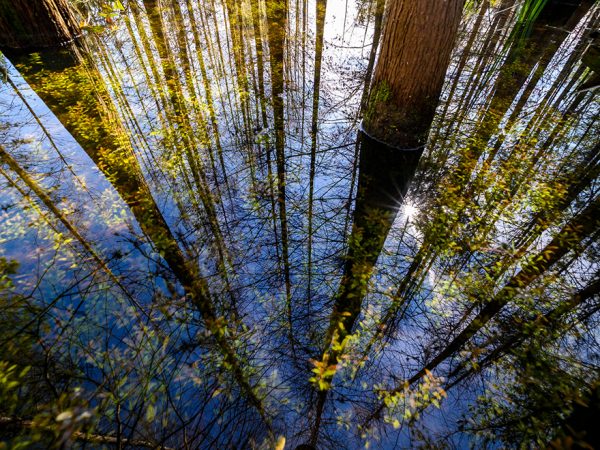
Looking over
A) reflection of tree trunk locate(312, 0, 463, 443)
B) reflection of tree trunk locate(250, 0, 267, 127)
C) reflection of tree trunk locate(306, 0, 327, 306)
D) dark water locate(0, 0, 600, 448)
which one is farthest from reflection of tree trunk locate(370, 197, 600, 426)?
reflection of tree trunk locate(250, 0, 267, 127)

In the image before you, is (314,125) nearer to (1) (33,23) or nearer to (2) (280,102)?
(2) (280,102)

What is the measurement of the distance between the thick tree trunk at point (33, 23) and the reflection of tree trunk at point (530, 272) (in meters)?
8.49

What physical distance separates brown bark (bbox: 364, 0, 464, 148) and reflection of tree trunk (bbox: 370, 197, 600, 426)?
1.84 metres

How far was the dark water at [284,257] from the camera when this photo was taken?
1646mm

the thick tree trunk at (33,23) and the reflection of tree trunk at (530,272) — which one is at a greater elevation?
the thick tree trunk at (33,23)

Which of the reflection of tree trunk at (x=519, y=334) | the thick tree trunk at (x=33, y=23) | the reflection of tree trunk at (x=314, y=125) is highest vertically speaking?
the thick tree trunk at (x=33, y=23)

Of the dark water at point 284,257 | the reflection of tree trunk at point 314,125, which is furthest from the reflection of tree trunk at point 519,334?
the reflection of tree trunk at point 314,125

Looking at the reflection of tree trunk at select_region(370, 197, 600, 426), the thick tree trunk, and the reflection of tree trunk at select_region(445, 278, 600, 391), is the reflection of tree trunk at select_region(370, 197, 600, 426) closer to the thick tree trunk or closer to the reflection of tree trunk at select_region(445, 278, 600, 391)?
the reflection of tree trunk at select_region(445, 278, 600, 391)

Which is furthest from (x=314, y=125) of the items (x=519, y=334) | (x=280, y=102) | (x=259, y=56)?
(x=519, y=334)

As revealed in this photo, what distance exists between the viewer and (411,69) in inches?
123

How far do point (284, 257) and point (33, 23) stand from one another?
7.24 metres

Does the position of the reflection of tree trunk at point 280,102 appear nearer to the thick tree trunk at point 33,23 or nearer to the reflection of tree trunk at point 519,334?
the reflection of tree trunk at point 519,334

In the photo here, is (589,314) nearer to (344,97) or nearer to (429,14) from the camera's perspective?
(429,14)

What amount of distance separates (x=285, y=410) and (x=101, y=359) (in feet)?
4.09
